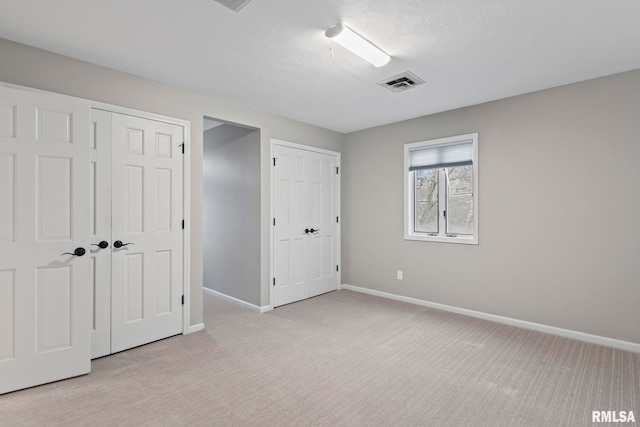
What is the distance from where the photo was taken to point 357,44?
2.45m

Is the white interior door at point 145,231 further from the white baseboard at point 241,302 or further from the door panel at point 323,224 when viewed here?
the door panel at point 323,224

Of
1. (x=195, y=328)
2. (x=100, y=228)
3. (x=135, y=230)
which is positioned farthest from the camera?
(x=195, y=328)

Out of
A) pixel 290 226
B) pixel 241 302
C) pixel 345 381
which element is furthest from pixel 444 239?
pixel 241 302

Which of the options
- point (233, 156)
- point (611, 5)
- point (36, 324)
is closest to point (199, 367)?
point (36, 324)

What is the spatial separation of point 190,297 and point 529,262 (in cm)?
378

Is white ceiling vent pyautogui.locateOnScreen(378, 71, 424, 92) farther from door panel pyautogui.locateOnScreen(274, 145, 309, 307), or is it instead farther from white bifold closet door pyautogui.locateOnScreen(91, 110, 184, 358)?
white bifold closet door pyautogui.locateOnScreen(91, 110, 184, 358)

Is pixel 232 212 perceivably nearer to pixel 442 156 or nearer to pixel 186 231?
pixel 186 231

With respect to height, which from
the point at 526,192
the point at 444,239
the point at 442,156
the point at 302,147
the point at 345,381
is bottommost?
the point at 345,381

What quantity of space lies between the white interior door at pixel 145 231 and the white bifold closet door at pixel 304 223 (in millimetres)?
1353

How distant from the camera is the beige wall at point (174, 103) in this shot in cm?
255

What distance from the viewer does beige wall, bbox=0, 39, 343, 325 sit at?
101 inches

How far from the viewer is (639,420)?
201 cm

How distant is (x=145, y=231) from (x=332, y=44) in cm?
246

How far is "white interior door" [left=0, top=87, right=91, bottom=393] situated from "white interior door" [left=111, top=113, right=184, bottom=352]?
40 cm
